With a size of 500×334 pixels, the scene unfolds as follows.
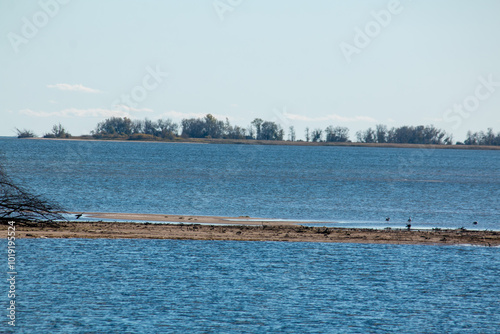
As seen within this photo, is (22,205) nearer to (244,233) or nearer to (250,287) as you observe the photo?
(244,233)

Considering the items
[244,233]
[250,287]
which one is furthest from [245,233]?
[250,287]

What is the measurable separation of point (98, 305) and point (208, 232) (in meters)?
12.9

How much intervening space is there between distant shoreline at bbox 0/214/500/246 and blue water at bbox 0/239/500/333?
1125mm

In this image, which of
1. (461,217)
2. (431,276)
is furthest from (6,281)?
(461,217)

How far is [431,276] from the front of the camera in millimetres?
24750

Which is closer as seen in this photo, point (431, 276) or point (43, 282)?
point (43, 282)

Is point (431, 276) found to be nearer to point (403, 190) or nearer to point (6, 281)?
point (6, 281)

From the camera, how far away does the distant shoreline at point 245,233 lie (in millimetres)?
30922

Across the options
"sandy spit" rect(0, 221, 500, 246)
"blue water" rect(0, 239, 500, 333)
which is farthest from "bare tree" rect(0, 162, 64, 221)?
"blue water" rect(0, 239, 500, 333)

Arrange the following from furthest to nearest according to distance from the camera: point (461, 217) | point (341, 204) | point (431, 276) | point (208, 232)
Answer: point (341, 204)
point (461, 217)
point (208, 232)
point (431, 276)

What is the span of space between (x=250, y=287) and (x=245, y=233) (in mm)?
10150

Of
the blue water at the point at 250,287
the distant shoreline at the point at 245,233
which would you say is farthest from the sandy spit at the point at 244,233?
the blue water at the point at 250,287

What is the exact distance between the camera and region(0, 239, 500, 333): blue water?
18484 mm

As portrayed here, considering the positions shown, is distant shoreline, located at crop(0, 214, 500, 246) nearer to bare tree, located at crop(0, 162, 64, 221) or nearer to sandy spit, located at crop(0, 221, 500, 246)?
sandy spit, located at crop(0, 221, 500, 246)
